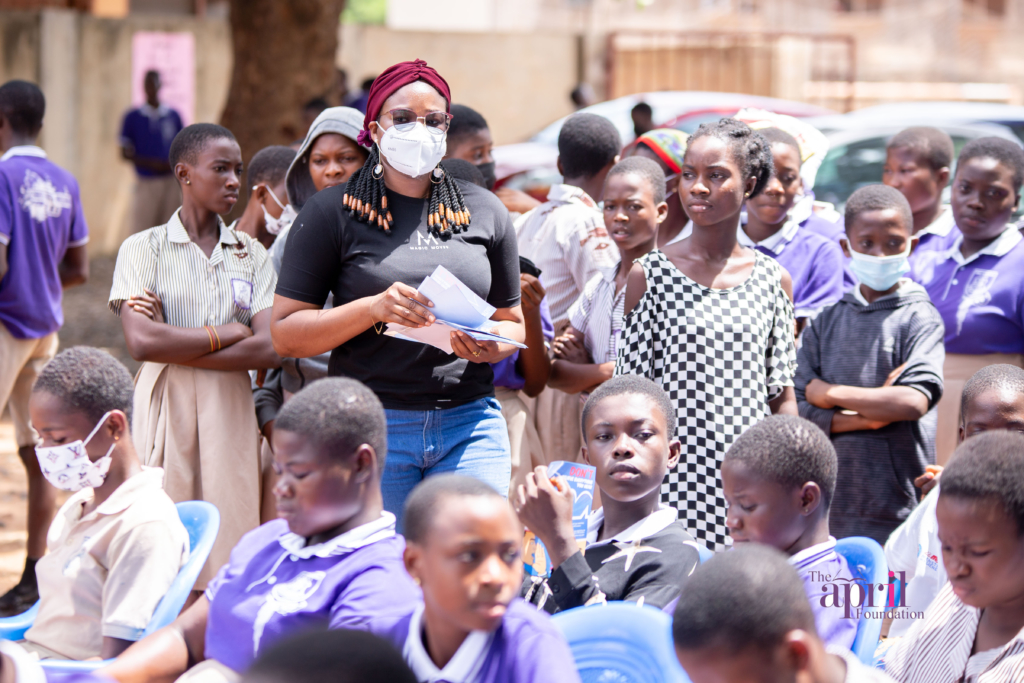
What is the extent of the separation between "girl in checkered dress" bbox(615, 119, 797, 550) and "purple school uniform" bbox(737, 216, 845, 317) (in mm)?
884

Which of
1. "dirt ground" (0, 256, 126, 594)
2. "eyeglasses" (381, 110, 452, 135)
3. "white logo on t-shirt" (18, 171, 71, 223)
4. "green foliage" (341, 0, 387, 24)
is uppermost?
"green foliage" (341, 0, 387, 24)

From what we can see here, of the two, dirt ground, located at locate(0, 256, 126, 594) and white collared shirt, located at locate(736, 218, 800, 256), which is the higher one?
white collared shirt, located at locate(736, 218, 800, 256)

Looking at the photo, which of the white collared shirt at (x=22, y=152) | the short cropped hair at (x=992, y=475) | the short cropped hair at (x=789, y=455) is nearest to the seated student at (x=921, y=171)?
the short cropped hair at (x=789, y=455)

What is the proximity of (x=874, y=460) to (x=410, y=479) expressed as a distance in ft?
5.95

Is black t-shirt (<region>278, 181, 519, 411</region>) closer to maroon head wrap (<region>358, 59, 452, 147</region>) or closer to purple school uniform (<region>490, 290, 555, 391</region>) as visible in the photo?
maroon head wrap (<region>358, 59, 452, 147</region>)

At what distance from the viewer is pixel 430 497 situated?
7.24 feet

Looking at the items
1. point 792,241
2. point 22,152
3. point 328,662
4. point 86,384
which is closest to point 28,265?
point 22,152

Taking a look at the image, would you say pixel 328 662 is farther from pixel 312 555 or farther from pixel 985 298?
pixel 985 298

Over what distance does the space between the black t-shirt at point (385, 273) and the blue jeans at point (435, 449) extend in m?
0.04

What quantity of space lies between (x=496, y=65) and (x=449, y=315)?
14287 mm

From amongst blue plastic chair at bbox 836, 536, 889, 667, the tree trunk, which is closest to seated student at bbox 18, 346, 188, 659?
blue plastic chair at bbox 836, 536, 889, 667

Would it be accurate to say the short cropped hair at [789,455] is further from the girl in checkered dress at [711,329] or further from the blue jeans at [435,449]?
the blue jeans at [435,449]

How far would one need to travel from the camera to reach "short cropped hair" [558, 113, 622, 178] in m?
5.08

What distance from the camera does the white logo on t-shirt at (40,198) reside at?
5.32m
